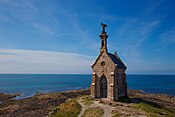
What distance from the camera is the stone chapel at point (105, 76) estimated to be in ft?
104

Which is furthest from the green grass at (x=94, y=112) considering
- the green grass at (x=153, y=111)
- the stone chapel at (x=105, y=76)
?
the stone chapel at (x=105, y=76)

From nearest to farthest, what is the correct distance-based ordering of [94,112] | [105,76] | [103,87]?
[94,112], [105,76], [103,87]

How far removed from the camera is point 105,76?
3309cm

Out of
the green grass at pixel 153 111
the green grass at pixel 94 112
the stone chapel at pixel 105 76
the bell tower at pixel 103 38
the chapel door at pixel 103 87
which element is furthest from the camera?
the bell tower at pixel 103 38

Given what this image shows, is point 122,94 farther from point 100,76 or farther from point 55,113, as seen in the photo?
point 55,113

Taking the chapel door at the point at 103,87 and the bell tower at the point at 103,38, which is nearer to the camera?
the chapel door at the point at 103,87

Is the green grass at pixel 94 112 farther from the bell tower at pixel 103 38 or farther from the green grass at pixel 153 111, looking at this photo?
the bell tower at pixel 103 38

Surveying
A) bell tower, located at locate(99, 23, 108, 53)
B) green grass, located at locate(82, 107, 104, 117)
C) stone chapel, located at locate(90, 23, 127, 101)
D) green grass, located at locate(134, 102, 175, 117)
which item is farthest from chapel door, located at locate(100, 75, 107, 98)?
green grass, located at locate(82, 107, 104, 117)

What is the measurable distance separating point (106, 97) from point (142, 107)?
330 inches

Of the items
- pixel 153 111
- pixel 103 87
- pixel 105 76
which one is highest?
pixel 105 76

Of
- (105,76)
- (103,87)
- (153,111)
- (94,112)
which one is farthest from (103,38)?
(153,111)

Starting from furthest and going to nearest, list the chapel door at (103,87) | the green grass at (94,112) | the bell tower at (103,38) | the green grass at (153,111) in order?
the bell tower at (103,38)
the chapel door at (103,87)
the green grass at (94,112)
the green grass at (153,111)

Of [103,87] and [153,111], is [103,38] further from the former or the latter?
[153,111]

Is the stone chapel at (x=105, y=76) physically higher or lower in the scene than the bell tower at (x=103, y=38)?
lower
